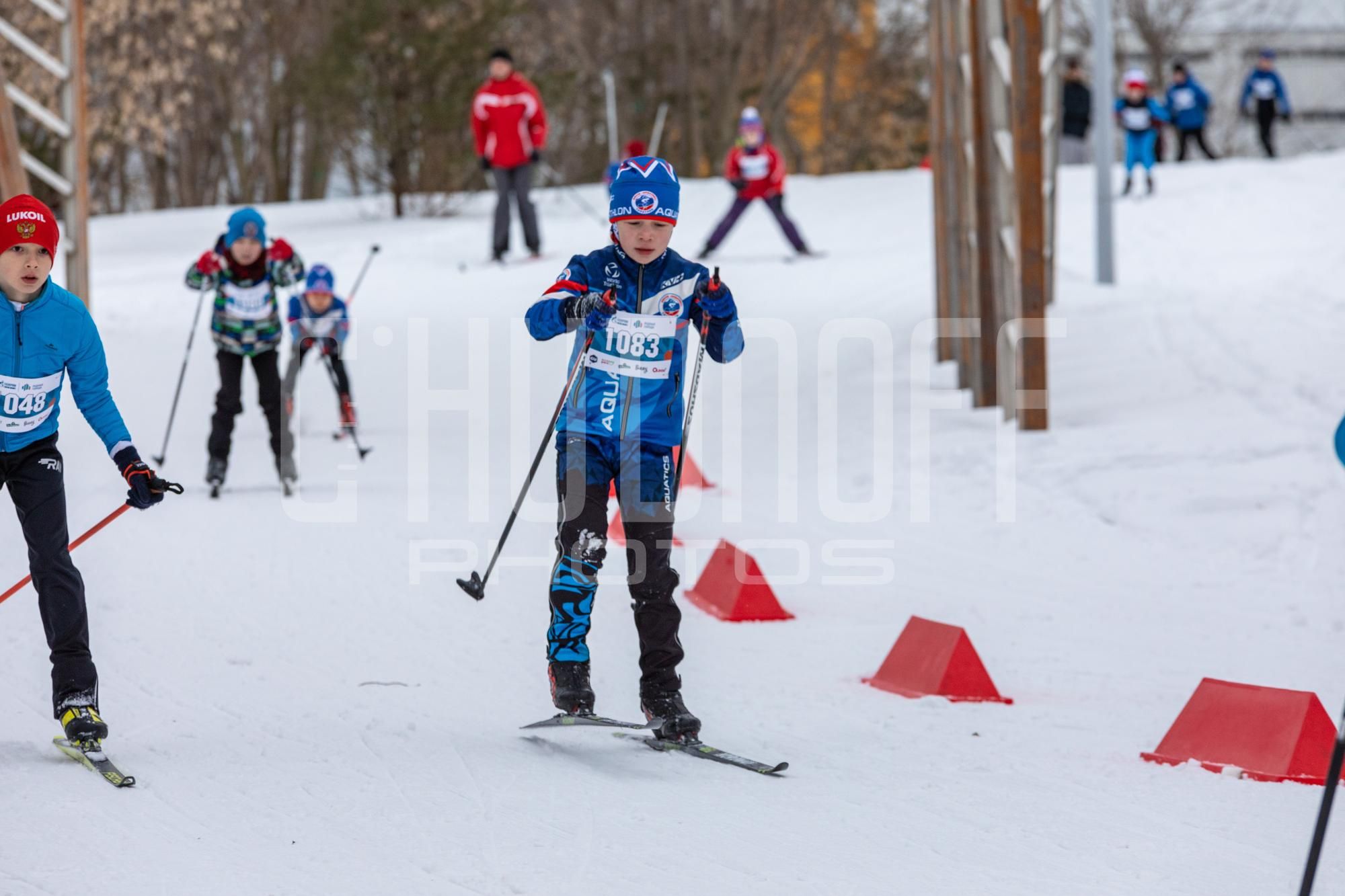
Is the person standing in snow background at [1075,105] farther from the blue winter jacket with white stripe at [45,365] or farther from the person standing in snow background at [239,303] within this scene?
the blue winter jacket with white stripe at [45,365]

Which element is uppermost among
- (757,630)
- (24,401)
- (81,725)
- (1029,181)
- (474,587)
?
(1029,181)

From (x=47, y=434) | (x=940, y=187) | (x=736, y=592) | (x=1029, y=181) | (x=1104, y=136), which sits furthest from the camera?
(x=1104, y=136)

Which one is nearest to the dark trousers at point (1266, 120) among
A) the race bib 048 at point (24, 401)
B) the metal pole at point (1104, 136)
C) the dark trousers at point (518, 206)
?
the metal pole at point (1104, 136)

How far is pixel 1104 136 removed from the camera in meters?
15.9

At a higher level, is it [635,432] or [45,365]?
[45,365]

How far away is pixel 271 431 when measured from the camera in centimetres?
932

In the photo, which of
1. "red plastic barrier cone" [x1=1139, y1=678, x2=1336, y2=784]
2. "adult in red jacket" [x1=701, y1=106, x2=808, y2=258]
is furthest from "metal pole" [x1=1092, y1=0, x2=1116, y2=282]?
"red plastic barrier cone" [x1=1139, y1=678, x2=1336, y2=784]

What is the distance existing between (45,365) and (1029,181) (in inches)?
272

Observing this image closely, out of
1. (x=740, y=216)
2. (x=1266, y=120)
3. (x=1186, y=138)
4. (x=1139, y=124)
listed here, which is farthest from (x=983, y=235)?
(x=1266, y=120)

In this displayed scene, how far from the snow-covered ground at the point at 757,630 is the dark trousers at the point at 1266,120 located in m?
11.7

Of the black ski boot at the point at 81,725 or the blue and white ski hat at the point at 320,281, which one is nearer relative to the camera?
the black ski boot at the point at 81,725

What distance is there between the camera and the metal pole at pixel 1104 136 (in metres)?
15.7

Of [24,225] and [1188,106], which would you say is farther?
[1188,106]

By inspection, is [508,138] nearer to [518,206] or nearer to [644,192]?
[518,206]
